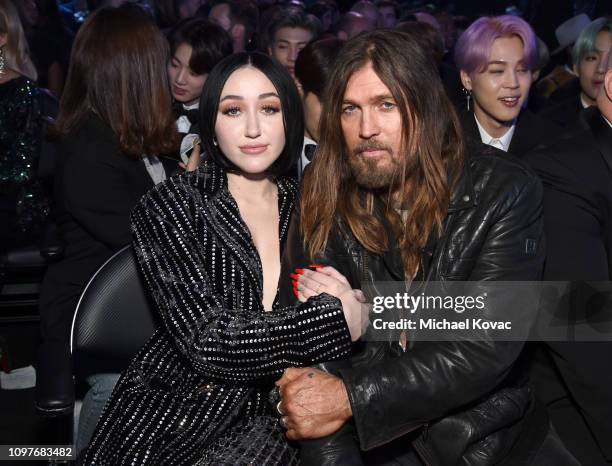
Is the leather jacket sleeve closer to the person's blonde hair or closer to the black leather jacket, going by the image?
Result: the black leather jacket

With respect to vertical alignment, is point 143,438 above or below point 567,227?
below

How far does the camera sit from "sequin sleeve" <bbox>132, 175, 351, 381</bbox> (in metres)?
2.30

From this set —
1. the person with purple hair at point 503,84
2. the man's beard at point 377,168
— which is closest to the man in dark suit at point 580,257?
the man's beard at point 377,168

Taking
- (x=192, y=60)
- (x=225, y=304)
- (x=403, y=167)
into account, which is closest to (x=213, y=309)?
(x=225, y=304)

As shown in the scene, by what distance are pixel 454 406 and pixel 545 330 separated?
453 millimetres

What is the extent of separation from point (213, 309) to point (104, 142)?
1.32 metres

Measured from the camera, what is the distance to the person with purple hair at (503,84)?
4.25 m

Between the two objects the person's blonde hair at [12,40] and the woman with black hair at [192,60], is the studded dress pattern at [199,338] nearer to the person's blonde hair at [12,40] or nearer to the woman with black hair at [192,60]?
the person's blonde hair at [12,40]

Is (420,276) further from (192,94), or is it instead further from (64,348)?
(192,94)

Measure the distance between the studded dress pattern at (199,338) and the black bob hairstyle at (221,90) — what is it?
14 cm

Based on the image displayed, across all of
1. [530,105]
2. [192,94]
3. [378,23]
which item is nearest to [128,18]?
[192,94]

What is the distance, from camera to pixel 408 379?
89.0 inches

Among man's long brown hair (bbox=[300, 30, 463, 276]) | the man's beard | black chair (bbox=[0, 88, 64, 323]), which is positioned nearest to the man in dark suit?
man's long brown hair (bbox=[300, 30, 463, 276])

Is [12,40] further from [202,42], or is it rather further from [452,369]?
[452,369]
